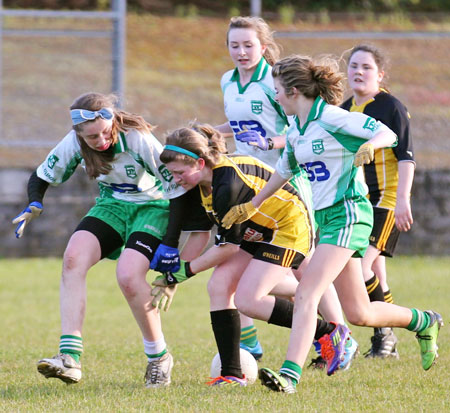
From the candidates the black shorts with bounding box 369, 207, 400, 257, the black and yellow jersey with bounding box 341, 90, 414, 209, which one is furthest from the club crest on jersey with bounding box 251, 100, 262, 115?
the black shorts with bounding box 369, 207, 400, 257

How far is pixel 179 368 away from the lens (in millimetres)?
5641

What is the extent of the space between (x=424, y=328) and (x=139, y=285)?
1.70 metres

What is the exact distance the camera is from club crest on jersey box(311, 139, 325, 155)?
4.63 m

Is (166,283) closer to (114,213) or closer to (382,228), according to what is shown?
(114,213)

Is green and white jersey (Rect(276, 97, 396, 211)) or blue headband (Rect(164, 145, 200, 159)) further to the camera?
blue headband (Rect(164, 145, 200, 159))

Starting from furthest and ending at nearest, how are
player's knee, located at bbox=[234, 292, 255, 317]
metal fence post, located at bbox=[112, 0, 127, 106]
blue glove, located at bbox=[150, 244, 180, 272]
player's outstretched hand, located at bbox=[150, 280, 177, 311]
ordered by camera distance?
1. metal fence post, located at bbox=[112, 0, 127, 106]
2. player's outstretched hand, located at bbox=[150, 280, 177, 311]
3. blue glove, located at bbox=[150, 244, 180, 272]
4. player's knee, located at bbox=[234, 292, 255, 317]

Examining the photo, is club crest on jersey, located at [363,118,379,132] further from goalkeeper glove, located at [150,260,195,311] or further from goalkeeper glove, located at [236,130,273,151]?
goalkeeper glove, located at [150,260,195,311]

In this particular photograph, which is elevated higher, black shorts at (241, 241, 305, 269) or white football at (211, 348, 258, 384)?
black shorts at (241, 241, 305, 269)

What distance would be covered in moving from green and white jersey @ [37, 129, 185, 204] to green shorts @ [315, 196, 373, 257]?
88cm

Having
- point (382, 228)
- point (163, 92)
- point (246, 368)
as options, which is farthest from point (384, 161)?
point (163, 92)

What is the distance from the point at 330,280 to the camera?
4.59 meters

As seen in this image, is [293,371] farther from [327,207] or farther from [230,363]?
[327,207]

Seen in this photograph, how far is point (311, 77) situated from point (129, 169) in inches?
49.1

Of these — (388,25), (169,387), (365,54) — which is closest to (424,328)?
(169,387)
